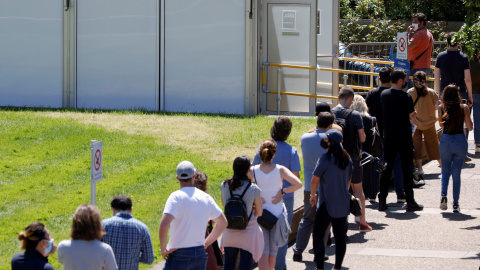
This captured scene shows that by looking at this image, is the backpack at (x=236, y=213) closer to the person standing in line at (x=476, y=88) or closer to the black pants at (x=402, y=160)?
the black pants at (x=402, y=160)

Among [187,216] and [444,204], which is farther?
[444,204]

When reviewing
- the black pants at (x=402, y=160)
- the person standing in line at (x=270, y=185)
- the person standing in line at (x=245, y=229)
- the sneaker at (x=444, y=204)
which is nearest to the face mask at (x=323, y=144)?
the person standing in line at (x=270, y=185)

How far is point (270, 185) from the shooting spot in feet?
26.0

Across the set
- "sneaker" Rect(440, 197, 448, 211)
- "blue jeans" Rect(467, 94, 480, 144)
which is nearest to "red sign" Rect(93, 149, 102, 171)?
"sneaker" Rect(440, 197, 448, 211)

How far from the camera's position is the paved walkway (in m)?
9.12

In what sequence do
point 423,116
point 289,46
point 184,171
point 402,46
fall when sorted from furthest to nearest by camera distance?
point 289,46, point 402,46, point 423,116, point 184,171

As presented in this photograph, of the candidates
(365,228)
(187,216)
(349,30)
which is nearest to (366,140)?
(365,228)

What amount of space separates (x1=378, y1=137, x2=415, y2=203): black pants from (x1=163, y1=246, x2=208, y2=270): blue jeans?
4.95 metres

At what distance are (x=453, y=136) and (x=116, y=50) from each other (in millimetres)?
8730

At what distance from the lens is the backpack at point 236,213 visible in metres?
7.30

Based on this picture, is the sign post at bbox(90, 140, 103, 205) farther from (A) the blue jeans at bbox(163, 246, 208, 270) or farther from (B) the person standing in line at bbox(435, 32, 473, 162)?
(B) the person standing in line at bbox(435, 32, 473, 162)

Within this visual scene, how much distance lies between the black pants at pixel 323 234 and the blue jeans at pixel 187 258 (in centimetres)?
188

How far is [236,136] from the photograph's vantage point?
48.4ft

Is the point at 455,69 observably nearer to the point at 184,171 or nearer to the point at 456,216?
the point at 456,216
